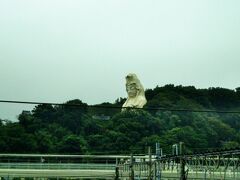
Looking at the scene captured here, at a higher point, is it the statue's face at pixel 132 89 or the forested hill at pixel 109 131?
the statue's face at pixel 132 89

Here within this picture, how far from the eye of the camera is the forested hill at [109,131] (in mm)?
30170

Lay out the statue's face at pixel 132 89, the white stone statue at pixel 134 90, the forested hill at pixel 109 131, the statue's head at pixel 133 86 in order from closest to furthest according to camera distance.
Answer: the forested hill at pixel 109 131
the white stone statue at pixel 134 90
the statue's head at pixel 133 86
the statue's face at pixel 132 89

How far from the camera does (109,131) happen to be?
111ft

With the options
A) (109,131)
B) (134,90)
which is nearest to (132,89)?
(134,90)

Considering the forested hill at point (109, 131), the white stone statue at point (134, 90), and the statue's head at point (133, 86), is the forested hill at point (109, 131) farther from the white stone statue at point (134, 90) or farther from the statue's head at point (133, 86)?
the statue's head at point (133, 86)

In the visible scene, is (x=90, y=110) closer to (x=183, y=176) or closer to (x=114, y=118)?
(x=114, y=118)

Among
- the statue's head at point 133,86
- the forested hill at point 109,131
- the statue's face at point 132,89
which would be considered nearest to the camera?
the forested hill at point 109,131

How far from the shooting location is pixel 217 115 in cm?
4159

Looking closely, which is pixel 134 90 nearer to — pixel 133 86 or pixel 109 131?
pixel 133 86

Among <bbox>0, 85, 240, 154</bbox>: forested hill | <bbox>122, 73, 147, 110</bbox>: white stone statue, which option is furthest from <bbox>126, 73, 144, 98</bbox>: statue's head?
<bbox>0, 85, 240, 154</bbox>: forested hill

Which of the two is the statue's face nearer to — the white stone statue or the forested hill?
the white stone statue

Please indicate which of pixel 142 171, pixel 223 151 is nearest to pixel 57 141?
pixel 142 171

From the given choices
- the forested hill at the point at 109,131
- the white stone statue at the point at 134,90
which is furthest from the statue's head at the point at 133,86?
the forested hill at the point at 109,131

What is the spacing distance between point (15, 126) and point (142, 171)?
1012cm
